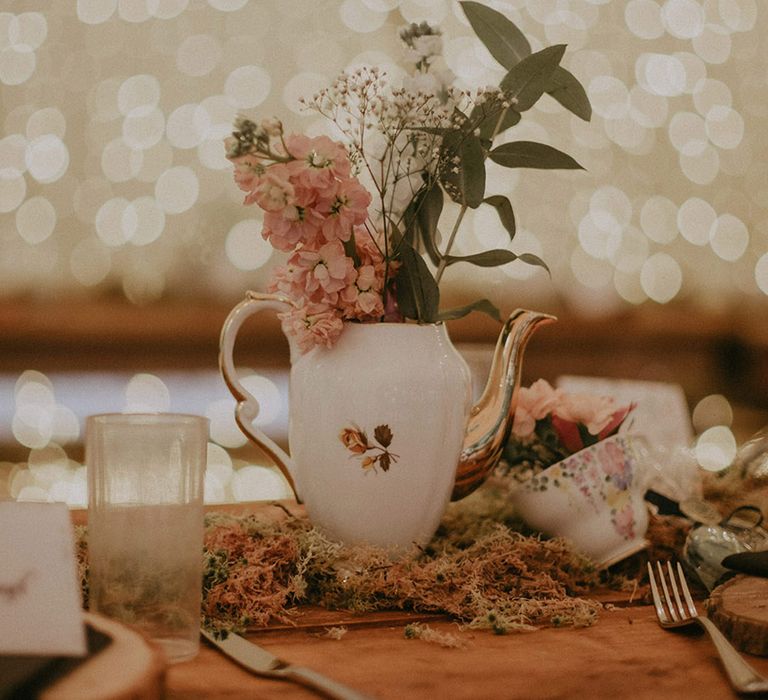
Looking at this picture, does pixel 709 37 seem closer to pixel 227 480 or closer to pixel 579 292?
pixel 579 292

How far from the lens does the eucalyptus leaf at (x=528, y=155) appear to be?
0.86m

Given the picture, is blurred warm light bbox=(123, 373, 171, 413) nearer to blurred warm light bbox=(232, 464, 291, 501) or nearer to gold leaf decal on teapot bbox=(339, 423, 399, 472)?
blurred warm light bbox=(232, 464, 291, 501)

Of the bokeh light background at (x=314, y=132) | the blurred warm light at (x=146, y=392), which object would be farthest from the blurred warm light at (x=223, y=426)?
the blurred warm light at (x=146, y=392)

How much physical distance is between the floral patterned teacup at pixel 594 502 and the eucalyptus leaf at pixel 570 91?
0.34m

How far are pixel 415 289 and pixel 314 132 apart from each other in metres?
1.91

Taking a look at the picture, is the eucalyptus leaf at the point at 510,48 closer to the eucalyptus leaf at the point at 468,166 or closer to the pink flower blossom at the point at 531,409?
the eucalyptus leaf at the point at 468,166

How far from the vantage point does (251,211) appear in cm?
257

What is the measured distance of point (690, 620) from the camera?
71 centimetres

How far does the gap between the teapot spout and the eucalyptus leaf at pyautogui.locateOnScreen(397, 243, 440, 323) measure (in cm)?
12

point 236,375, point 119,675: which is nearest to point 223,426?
point 236,375

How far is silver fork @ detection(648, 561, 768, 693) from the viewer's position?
1.93 ft

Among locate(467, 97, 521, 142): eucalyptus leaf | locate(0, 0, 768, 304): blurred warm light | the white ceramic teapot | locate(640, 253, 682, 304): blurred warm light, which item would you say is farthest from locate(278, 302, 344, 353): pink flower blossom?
locate(640, 253, 682, 304): blurred warm light

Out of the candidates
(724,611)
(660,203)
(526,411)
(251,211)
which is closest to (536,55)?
(526,411)

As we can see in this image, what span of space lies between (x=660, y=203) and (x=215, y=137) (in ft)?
4.88
